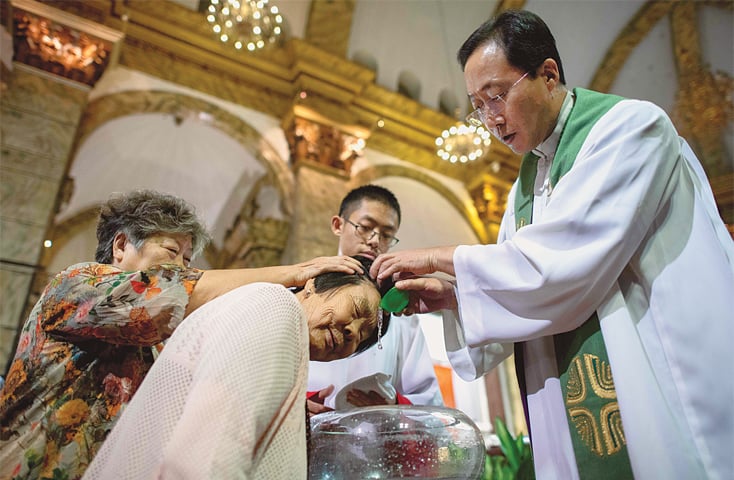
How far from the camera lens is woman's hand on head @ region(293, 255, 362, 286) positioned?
1537 mm

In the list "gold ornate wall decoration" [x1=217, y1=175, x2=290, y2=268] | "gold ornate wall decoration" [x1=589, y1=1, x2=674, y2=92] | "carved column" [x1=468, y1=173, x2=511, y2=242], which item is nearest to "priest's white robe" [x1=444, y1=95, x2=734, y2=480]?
"gold ornate wall decoration" [x1=217, y1=175, x2=290, y2=268]

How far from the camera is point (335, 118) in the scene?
6871 millimetres

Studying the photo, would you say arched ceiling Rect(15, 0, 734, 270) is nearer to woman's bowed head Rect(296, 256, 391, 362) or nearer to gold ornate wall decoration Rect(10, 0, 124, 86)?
gold ornate wall decoration Rect(10, 0, 124, 86)

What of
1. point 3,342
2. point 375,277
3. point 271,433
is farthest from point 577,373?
point 3,342

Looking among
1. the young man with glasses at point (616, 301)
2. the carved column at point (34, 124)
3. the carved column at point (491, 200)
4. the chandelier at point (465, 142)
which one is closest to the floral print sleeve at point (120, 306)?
the young man with glasses at point (616, 301)

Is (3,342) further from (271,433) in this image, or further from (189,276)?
(271,433)

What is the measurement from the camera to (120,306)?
1305 mm

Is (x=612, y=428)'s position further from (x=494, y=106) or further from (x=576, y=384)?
(x=494, y=106)

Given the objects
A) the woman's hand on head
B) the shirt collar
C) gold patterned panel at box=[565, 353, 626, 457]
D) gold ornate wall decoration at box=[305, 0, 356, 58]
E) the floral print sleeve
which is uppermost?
gold ornate wall decoration at box=[305, 0, 356, 58]

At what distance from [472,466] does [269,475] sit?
2.45 ft

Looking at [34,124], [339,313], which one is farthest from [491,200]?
[339,313]

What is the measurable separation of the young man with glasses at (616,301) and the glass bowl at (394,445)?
1.00 feet

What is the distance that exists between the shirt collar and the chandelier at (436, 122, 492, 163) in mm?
4196

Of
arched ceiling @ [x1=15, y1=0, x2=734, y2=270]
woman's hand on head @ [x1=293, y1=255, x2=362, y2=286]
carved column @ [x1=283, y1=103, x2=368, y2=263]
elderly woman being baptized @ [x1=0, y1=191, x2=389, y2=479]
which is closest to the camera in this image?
elderly woman being baptized @ [x1=0, y1=191, x2=389, y2=479]
